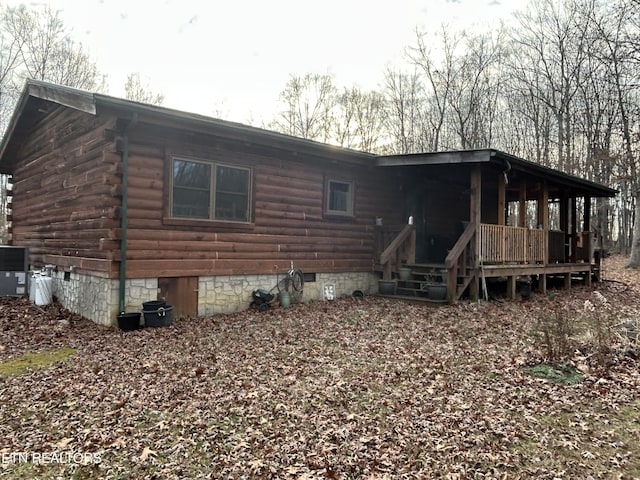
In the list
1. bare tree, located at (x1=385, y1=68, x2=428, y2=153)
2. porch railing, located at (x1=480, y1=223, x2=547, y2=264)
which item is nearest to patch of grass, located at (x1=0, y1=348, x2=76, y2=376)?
porch railing, located at (x1=480, y1=223, x2=547, y2=264)

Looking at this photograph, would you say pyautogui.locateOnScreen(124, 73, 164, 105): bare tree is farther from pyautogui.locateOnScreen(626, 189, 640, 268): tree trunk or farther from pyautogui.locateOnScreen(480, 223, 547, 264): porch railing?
pyautogui.locateOnScreen(626, 189, 640, 268): tree trunk

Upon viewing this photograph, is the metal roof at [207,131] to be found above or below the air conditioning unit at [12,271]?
above

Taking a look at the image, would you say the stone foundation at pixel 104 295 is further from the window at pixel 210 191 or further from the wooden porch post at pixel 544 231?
the wooden porch post at pixel 544 231

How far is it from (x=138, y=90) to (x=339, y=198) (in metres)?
19.1

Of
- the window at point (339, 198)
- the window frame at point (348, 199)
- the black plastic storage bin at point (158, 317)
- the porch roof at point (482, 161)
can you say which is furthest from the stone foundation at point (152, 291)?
the porch roof at point (482, 161)

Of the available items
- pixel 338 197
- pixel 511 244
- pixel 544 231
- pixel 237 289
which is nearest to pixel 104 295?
pixel 237 289

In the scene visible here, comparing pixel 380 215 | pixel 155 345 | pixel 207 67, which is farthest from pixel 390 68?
pixel 155 345

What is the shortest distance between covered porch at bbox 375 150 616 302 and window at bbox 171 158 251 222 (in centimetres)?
391

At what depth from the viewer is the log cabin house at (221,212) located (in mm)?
7793

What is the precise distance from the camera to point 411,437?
3.68 metres

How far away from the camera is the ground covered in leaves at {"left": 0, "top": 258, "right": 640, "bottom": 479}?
332 centimetres

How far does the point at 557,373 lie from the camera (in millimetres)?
5172

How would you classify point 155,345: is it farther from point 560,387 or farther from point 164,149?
point 560,387

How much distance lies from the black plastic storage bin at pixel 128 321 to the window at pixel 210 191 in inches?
80.6
